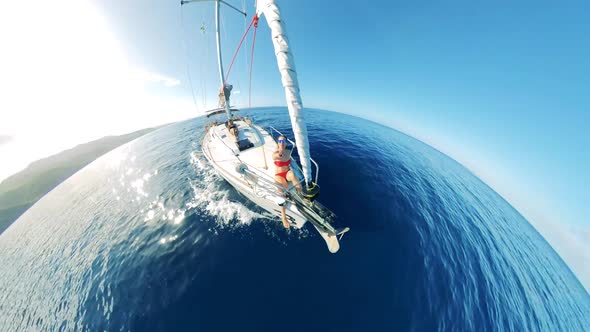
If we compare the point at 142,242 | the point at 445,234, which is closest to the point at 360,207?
the point at 445,234

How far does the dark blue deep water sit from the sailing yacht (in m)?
1.79

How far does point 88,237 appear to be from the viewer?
1162 cm

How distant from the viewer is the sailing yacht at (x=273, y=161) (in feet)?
17.5

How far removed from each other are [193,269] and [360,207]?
9.60m

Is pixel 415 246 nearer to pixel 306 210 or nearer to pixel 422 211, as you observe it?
pixel 422 211

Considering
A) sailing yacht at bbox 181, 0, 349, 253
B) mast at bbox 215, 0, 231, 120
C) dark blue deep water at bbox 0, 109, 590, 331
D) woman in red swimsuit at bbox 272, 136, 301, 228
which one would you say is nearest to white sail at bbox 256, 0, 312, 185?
sailing yacht at bbox 181, 0, 349, 253

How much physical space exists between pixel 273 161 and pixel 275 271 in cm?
511

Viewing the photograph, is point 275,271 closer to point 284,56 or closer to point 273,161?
point 273,161

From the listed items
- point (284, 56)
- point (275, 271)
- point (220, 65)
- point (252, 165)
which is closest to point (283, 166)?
point (252, 165)

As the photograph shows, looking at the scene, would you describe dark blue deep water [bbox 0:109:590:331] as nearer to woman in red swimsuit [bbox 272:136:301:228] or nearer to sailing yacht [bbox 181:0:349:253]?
sailing yacht [bbox 181:0:349:253]

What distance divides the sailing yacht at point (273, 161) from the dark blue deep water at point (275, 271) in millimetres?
1794

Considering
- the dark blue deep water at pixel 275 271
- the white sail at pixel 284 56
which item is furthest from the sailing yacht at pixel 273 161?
the dark blue deep water at pixel 275 271

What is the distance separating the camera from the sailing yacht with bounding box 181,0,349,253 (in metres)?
5.34

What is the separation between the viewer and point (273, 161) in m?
8.59
